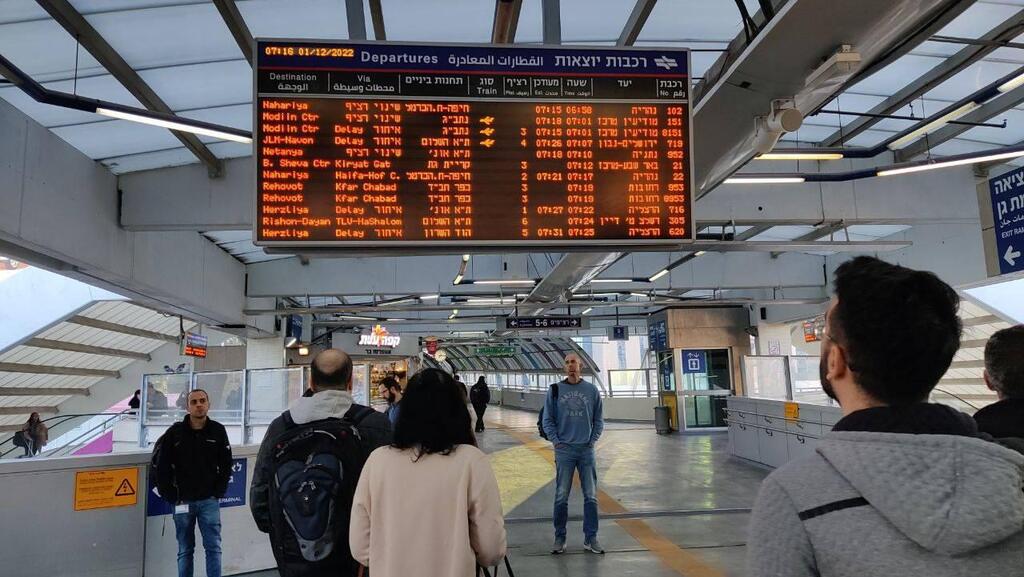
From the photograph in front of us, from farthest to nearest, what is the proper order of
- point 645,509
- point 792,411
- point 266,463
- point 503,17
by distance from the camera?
point 792,411
point 645,509
point 503,17
point 266,463

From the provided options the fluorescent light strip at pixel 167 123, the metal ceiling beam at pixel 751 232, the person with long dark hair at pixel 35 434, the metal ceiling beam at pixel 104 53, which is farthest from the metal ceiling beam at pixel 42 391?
the metal ceiling beam at pixel 751 232

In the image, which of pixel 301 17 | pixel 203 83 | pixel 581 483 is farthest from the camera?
pixel 203 83

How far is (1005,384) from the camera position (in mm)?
2301

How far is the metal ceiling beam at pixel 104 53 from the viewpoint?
15.9 feet

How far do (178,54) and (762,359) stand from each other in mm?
12482

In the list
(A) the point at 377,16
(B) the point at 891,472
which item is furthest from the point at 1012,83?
(B) the point at 891,472

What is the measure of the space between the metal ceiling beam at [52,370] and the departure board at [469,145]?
18722 millimetres

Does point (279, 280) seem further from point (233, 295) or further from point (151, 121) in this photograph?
A: point (151, 121)

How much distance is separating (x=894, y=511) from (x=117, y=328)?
870 inches

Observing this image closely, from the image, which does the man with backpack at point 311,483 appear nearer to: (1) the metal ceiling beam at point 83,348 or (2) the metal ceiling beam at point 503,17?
(2) the metal ceiling beam at point 503,17

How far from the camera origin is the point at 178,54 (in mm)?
5805

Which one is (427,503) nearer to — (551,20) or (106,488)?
(551,20)

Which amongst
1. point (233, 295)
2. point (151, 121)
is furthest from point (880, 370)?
point (233, 295)

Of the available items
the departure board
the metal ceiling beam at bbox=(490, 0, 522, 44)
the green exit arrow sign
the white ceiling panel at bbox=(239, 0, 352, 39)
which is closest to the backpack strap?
the departure board
